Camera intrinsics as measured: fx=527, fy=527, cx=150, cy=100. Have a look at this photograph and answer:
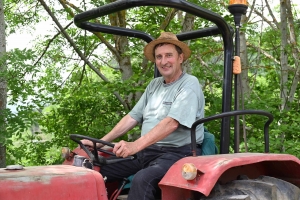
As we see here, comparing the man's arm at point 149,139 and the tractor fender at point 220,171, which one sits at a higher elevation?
the man's arm at point 149,139

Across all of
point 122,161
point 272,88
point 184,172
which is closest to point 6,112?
point 122,161

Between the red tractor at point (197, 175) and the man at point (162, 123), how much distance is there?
0.14 meters

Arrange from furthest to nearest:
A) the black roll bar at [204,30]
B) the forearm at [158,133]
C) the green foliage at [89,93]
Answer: the green foliage at [89,93], the forearm at [158,133], the black roll bar at [204,30]

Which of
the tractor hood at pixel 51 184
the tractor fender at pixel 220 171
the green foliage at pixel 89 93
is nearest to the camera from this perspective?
the tractor hood at pixel 51 184

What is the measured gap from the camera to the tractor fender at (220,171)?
2916 millimetres

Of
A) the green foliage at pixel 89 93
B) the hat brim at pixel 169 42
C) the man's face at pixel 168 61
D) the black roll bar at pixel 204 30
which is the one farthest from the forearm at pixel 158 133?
the green foliage at pixel 89 93

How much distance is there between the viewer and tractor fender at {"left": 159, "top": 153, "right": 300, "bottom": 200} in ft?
9.57

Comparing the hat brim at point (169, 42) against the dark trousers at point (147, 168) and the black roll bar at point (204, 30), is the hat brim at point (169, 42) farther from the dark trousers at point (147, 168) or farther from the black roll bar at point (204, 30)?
the dark trousers at point (147, 168)

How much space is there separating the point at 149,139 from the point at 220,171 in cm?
61

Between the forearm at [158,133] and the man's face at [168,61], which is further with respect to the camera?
the man's face at [168,61]

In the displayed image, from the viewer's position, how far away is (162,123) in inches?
134

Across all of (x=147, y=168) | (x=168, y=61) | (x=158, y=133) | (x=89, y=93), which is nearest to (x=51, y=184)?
(x=147, y=168)

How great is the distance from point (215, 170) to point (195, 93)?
79cm

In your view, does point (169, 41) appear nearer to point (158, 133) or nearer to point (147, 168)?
point (158, 133)
